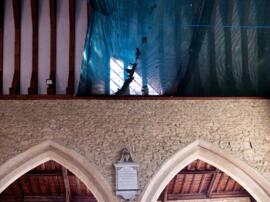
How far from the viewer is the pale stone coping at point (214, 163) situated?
665 centimetres

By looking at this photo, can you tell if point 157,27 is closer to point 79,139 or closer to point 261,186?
point 79,139

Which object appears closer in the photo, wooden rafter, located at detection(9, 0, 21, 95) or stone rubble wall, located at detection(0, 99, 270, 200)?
stone rubble wall, located at detection(0, 99, 270, 200)

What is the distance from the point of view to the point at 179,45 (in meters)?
6.92

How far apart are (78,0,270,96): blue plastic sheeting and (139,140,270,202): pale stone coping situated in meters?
0.86

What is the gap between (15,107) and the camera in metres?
6.95

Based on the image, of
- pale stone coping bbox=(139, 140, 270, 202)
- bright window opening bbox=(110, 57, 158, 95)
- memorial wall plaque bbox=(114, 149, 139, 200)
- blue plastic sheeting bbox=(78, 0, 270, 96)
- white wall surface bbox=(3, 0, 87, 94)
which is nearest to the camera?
memorial wall plaque bbox=(114, 149, 139, 200)

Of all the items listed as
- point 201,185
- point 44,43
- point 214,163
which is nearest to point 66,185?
point 201,185

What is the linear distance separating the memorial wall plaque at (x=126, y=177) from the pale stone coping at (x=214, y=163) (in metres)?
0.20

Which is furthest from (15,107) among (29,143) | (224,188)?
(224,188)

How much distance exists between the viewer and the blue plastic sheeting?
22.2 feet

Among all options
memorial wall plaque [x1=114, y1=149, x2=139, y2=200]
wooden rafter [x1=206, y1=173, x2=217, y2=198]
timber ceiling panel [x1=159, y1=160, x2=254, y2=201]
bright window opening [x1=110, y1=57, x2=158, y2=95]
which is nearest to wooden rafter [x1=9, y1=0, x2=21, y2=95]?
bright window opening [x1=110, y1=57, x2=158, y2=95]

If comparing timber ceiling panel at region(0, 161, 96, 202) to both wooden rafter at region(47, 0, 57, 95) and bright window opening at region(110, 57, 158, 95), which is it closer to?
wooden rafter at region(47, 0, 57, 95)

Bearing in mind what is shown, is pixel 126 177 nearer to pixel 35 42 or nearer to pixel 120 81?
pixel 120 81

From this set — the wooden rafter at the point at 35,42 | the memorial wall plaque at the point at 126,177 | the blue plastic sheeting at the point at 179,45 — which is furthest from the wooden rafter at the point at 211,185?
the wooden rafter at the point at 35,42
